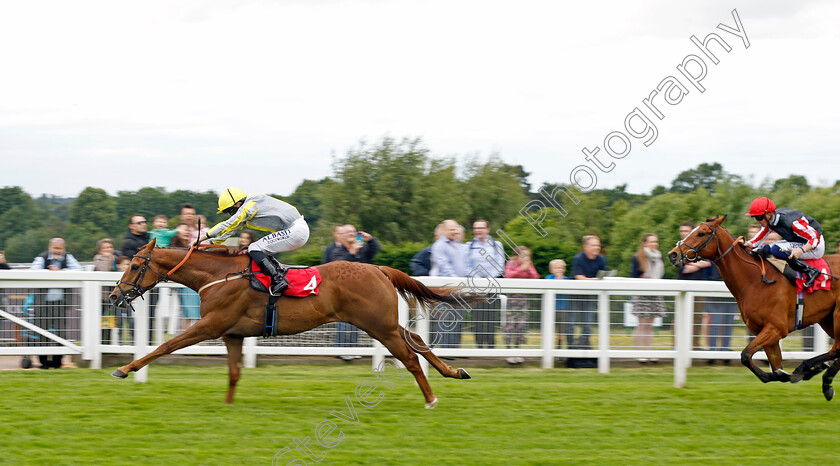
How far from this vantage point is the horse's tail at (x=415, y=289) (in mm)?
6094

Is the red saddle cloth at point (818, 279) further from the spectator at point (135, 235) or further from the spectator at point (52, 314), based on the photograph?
the spectator at point (52, 314)

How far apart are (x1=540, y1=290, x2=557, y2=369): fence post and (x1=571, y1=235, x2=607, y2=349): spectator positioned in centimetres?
21

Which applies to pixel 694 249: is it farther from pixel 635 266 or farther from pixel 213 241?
pixel 213 241

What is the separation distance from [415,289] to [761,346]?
104 inches

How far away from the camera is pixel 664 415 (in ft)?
18.3

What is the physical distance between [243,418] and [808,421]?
3.77 metres

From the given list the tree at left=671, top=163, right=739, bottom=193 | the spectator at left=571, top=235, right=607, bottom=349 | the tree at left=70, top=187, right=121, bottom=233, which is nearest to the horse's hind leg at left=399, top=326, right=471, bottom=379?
the spectator at left=571, top=235, right=607, bottom=349

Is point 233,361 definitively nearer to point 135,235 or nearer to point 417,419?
point 417,419

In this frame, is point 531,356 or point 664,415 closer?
point 664,415

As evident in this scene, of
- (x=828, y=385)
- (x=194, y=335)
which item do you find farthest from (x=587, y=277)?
(x=194, y=335)

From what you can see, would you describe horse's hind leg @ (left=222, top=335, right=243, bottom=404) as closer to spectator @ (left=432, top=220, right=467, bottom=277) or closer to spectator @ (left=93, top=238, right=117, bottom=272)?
spectator @ (left=432, top=220, right=467, bottom=277)

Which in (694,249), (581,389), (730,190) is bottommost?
(581,389)

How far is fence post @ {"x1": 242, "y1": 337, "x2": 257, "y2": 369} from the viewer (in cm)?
743

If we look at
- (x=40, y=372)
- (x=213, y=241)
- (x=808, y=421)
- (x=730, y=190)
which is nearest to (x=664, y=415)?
(x=808, y=421)
